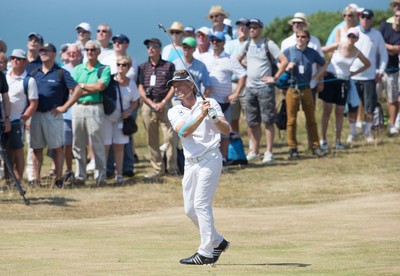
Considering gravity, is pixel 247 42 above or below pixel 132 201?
above

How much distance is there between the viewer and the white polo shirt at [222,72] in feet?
68.1

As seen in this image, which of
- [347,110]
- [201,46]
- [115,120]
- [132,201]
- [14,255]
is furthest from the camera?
[347,110]

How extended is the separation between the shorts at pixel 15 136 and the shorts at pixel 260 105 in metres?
5.24

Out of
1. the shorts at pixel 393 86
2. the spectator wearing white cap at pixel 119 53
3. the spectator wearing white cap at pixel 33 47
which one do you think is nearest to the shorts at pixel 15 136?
the spectator wearing white cap at pixel 33 47

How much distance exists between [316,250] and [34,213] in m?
5.46

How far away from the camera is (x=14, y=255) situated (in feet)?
40.6

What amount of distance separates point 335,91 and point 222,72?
319 cm

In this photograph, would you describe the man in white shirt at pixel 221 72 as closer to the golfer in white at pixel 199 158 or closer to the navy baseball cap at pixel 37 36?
the navy baseball cap at pixel 37 36

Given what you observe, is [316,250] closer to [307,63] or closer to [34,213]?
[34,213]

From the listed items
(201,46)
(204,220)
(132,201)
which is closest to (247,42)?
(201,46)

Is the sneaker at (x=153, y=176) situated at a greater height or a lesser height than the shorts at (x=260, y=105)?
lesser

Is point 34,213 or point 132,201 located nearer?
point 34,213

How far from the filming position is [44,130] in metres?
19.0

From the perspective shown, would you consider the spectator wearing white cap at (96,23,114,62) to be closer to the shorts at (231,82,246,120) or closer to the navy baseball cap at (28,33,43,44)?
the navy baseball cap at (28,33,43,44)
